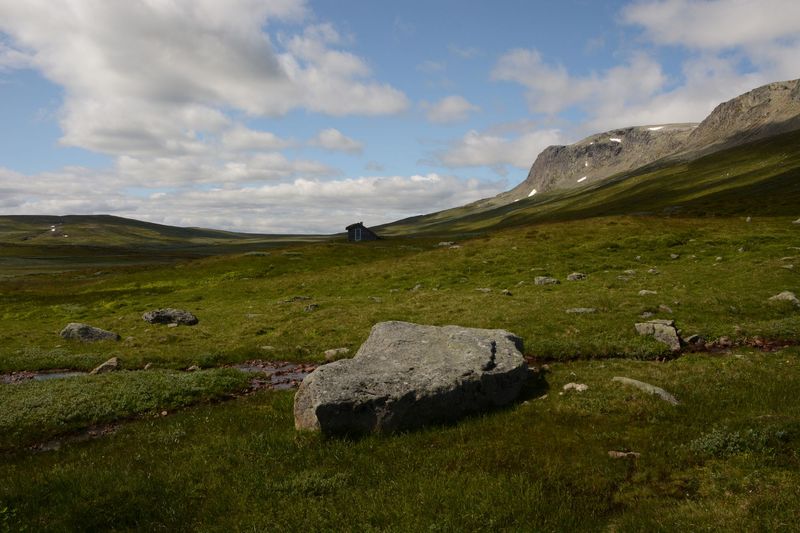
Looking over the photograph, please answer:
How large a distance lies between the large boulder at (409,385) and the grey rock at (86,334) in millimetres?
24275

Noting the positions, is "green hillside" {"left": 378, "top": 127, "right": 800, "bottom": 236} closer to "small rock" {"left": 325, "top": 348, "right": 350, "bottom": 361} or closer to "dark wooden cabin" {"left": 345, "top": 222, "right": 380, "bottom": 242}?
"dark wooden cabin" {"left": 345, "top": 222, "right": 380, "bottom": 242}

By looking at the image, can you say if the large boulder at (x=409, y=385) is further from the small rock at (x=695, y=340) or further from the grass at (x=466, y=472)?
the small rock at (x=695, y=340)

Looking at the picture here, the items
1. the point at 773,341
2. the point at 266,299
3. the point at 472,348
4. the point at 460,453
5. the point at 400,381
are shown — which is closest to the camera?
the point at 460,453

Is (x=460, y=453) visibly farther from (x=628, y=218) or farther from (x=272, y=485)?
(x=628, y=218)

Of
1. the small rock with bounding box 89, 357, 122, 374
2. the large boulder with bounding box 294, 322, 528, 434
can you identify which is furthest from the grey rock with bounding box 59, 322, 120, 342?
the large boulder with bounding box 294, 322, 528, 434

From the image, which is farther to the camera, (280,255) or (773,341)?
(280,255)

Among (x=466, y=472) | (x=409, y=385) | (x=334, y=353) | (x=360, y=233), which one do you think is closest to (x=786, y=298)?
(x=409, y=385)

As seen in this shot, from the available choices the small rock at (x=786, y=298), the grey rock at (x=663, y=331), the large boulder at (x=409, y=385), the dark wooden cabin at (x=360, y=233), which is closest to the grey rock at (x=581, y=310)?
the grey rock at (x=663, y=331)

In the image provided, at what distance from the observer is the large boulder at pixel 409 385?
13.4 metres

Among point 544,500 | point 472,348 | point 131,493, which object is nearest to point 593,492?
point 544,500

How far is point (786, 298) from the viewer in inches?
1097

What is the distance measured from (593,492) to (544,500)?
133 centimetres

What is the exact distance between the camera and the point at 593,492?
9.93 metres

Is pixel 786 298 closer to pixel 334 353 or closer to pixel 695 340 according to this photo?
pixel 695 340
